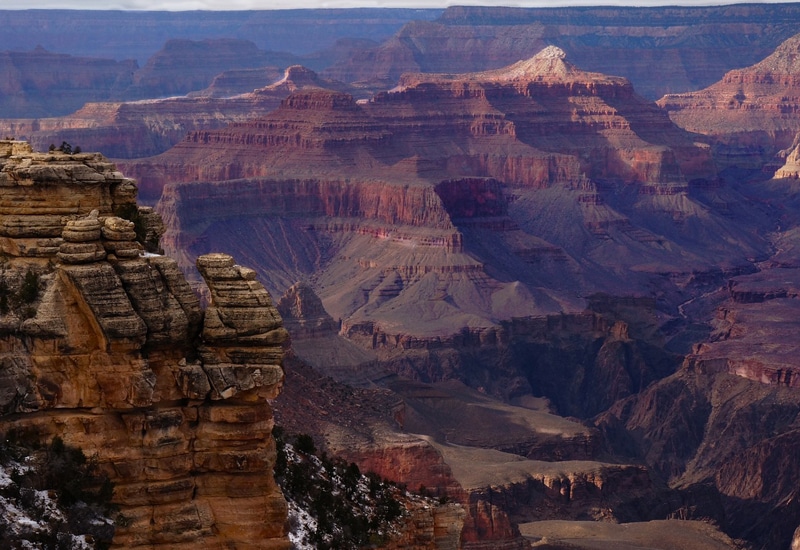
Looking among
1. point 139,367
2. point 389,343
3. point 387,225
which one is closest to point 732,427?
point 389,343

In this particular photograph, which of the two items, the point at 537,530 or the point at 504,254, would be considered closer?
the point at 537,530

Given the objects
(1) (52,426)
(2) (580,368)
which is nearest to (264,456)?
(1) (52,426)

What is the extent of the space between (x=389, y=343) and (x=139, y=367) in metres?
106

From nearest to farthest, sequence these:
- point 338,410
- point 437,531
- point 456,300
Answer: point 437,531
point 338,410
point 456,300

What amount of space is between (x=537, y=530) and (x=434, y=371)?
2144 inches

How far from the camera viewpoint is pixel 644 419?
125 metres

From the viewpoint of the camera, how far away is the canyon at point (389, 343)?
28.9 meters

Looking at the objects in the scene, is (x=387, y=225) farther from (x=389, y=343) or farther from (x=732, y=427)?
(x=732, y=427)

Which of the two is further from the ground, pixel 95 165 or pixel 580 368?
pixel 95 165

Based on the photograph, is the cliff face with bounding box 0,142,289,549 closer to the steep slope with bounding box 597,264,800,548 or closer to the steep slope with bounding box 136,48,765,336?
the steep slope with bounding box 597,264,800,548

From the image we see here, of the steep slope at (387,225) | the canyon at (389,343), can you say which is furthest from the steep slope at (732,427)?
the steep slope at (387,225)

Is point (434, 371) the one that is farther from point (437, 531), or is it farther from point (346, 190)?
point (437, 531)

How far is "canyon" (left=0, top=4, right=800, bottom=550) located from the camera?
28.9 m

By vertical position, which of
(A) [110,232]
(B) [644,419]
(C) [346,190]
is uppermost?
(A) [110,232]
